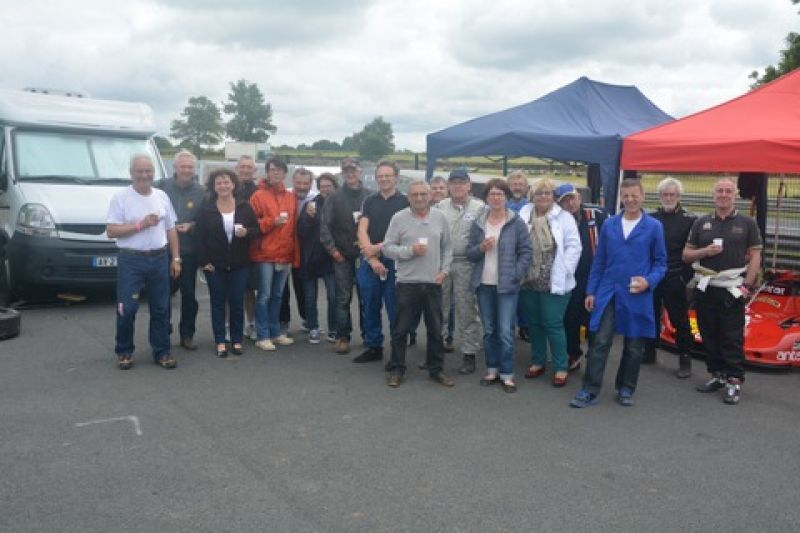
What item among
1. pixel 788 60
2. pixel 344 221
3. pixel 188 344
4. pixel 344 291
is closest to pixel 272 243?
pixel 344 221

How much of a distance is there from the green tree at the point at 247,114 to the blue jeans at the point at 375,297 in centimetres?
8995

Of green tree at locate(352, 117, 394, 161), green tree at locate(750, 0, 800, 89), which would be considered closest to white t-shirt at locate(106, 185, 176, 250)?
green tree at locate(750, 0, 800, 89)

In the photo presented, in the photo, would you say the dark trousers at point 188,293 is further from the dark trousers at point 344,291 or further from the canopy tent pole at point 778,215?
the canopy tent pole at point 778,215

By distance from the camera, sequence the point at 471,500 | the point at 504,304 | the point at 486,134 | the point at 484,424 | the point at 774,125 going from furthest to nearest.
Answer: the point at 486,134, the point at 774,125, the point at 504,304, the point at 484,424, the point at 471,500

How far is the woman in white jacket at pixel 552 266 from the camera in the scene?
534 centimetres

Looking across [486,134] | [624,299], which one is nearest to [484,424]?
[624,299]

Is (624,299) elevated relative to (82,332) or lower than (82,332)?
elevated

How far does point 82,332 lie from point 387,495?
15.7ft

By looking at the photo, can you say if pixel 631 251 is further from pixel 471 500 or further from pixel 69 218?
pixel 69 218

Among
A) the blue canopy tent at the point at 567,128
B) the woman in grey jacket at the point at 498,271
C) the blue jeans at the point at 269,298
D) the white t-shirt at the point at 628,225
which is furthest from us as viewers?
the blue canopy tent at the point at 567,128

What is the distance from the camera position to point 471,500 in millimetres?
3461

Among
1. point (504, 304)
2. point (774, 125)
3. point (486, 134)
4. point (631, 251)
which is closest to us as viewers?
point (631, 251)

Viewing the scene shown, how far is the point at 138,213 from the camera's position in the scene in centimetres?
546

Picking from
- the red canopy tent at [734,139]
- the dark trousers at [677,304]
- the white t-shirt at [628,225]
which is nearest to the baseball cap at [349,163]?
the white t-shirt at [628,225]
